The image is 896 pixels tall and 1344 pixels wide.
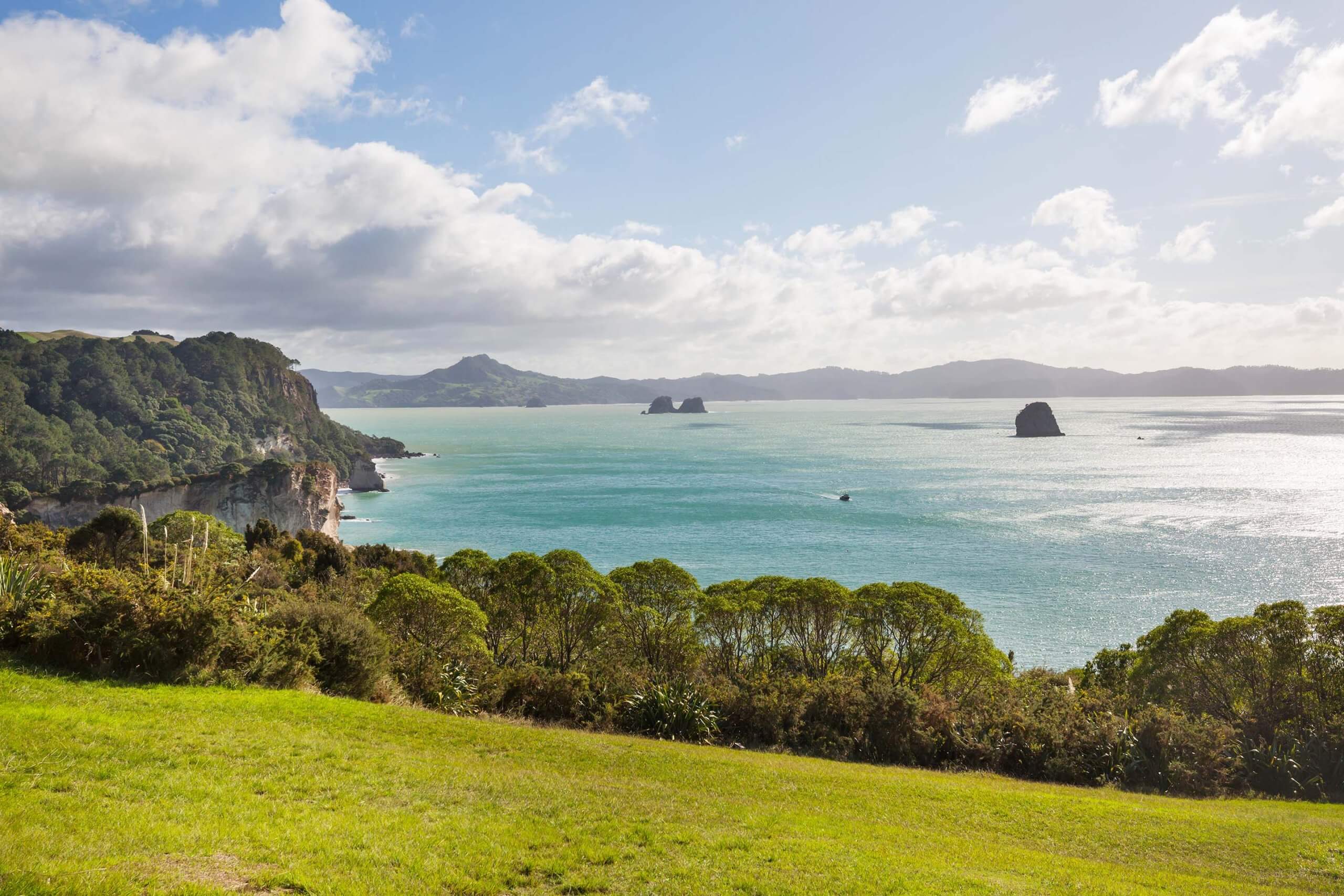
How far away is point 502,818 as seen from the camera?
329 inches

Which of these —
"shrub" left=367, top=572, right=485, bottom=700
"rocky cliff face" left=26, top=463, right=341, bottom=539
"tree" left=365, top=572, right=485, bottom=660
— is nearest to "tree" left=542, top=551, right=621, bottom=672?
"shrub" left=367, top=572, right=485, bottom=700

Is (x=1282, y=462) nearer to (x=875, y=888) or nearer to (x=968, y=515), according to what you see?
(x=968, y=515)

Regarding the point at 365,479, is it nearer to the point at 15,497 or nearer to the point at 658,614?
the point at 15,497

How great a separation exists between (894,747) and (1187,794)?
592 centimetres

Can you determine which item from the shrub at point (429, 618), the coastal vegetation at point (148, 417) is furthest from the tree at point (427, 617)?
the coastal vegetation at point (148, 417)

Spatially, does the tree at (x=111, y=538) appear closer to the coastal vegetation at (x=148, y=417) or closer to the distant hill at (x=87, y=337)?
the coastal vegetation at (x=148, y=417)

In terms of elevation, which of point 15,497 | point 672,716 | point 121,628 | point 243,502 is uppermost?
point 121,628

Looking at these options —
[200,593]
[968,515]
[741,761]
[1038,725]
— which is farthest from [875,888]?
[968,515]

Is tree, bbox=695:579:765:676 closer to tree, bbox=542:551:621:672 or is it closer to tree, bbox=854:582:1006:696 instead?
Answer: tree, bbox=542:551:621:672

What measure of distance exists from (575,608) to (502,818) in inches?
606

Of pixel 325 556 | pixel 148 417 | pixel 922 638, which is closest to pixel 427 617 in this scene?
pixel 922 638

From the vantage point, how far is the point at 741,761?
42.8 feet

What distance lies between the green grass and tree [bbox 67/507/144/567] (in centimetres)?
2103

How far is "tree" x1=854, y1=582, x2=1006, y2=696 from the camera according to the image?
21.7 metres
